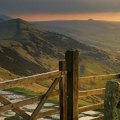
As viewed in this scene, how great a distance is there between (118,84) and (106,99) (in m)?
0.44

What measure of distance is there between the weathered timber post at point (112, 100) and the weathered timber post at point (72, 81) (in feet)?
7.60

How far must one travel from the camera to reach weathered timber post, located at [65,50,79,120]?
32.6 ft

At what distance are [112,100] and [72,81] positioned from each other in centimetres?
245

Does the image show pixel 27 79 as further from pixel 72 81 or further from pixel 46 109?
pixel 46 109

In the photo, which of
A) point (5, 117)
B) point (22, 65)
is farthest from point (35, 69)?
point (5, 117)

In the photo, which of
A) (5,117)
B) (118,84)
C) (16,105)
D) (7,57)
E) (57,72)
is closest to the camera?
(118,84)

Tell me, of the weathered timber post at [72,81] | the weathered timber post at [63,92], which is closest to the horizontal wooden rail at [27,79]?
the weathered timber post at [63,92]

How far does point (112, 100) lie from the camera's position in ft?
25.4

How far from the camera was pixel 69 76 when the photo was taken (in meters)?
10.1

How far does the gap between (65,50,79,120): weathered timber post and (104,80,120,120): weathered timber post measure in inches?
91.2

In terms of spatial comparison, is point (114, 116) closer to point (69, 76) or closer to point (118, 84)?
point (118, 84)

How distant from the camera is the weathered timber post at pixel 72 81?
9945mm

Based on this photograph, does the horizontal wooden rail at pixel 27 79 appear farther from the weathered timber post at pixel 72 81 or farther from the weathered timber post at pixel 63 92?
the weathered timber post at pixel 72 81

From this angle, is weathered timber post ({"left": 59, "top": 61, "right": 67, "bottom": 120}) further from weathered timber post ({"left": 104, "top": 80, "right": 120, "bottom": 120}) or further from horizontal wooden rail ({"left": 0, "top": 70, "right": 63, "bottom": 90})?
weathered timber post ({"left": 104, "top": 80, "right": 120, "bottom": 120})
